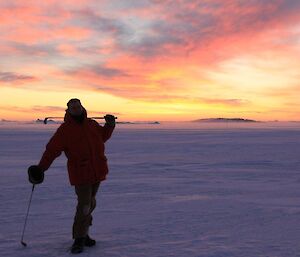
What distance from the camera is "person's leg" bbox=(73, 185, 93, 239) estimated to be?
4.79 m

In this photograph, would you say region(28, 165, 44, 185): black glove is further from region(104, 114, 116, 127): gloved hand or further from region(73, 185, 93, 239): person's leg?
region(104, 114, 116, 127): gloved hand

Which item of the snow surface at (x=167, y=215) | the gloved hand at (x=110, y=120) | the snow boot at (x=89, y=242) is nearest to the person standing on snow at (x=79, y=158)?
the snow boot at (x=89, y=242)

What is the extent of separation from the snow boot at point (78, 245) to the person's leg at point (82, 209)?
0.04m

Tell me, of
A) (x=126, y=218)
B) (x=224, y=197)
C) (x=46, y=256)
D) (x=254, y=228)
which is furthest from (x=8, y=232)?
(x=224, y=197)

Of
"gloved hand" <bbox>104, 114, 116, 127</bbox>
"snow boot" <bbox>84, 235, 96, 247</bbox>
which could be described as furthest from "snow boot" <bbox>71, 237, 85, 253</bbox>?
"gloved hand" <bbox>104, 114, 116, 127</bbox>

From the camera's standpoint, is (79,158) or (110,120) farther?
(110,120)

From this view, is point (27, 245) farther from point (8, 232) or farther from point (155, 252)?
point (155, 252)

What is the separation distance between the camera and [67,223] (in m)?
6.14

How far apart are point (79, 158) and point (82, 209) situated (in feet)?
1.95

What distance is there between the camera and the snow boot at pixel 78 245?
4743 mm

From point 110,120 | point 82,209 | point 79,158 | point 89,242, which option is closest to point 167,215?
point 89,242

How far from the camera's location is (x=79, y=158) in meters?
4.75

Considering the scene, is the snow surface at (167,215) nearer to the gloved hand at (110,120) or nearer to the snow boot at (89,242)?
the snow boot at (89,242)

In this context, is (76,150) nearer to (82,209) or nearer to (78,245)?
(82,209)
